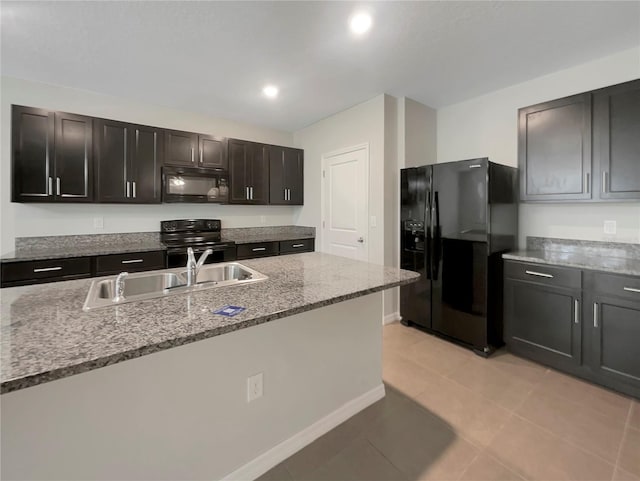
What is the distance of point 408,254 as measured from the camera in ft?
10.5

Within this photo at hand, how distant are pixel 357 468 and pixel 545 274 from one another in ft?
6.81

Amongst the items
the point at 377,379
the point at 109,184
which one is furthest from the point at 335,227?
the point at 109,184

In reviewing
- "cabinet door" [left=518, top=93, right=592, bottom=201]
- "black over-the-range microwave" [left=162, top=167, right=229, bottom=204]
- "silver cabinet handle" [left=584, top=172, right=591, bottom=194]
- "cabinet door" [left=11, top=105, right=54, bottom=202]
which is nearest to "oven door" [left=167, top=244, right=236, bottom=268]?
"black over-the-range microwave" [left=162, top=167, right=229, bottom=204]

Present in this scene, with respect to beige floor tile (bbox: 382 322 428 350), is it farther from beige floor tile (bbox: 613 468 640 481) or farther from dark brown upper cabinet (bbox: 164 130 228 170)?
dark brown upper cabinet (bbox: 164 130 228 170)

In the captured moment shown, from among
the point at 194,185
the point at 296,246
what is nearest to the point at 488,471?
the point at 296,246

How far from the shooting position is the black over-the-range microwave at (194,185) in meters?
3.44

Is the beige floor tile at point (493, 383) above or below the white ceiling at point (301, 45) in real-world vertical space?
below

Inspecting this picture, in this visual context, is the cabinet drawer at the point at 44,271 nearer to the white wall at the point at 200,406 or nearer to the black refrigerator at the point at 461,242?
the white wall at the point at 200,406

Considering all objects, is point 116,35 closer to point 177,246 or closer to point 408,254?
point 177,246

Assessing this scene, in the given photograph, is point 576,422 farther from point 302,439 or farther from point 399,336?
point 302,439

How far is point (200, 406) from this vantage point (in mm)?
1285

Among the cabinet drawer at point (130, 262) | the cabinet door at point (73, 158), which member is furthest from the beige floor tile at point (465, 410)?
the cabinet door at point (73, 158)

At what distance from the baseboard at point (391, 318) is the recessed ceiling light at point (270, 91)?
2831 mm

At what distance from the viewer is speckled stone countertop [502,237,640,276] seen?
2139 millimetres
